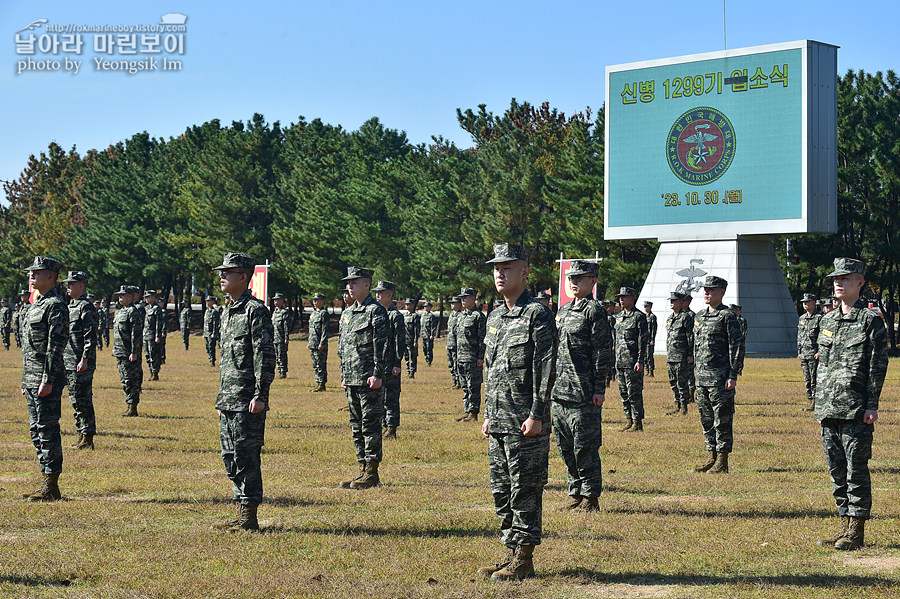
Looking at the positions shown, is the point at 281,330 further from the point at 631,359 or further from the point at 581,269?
the point at 581,269

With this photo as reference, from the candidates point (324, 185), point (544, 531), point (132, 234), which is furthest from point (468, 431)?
point (132, 234)

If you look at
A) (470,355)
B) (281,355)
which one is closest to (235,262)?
(470,355)

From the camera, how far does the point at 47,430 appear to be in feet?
32.3

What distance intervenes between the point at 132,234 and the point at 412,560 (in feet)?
220

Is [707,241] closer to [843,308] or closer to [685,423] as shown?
[685,423]

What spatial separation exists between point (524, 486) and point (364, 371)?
4136 millimetres

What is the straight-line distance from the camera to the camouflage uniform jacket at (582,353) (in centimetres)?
948

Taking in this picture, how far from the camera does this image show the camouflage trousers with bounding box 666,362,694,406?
17750 mm

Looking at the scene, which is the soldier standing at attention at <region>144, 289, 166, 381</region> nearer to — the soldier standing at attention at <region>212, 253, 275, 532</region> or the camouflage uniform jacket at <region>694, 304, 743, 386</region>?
the camouflage uniform jacket at <region>694, 304, 743, 386</region>

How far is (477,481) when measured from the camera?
438 inches

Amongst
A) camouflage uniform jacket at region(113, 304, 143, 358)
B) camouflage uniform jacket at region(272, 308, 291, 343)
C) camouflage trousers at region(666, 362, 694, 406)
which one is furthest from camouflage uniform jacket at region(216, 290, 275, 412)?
camouflage uniform jacket at region(272, 308, 291, 343)

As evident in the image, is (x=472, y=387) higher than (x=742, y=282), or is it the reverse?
(x=742, y=282)

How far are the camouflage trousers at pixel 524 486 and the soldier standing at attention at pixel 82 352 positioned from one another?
7.07m

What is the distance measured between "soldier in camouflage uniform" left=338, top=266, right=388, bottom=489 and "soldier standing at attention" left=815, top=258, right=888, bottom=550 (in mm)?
4587
